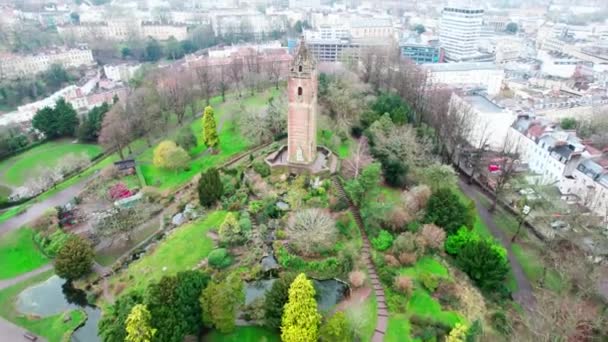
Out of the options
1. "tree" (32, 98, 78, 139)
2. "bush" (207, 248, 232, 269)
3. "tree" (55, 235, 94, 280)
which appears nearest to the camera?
"tree" (55, 235, 94, 280)

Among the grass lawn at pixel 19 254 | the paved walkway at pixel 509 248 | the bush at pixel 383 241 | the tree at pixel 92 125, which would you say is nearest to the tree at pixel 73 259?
the grass lawn at pixel 19 254

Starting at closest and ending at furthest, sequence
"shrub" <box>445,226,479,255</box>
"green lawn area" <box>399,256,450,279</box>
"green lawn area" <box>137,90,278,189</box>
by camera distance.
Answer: "green lawn area" <box>399,256,450,279</box> < "shrub" <box>445,226,479,255</box> < "green lawn area" <box>137,90,278,189</box>

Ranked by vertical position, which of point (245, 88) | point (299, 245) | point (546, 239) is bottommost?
point (546, 239)

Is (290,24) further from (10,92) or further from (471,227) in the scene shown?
(471,227)

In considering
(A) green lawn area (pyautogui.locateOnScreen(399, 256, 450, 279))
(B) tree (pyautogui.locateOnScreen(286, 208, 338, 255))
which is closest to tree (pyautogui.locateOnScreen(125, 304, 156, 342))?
(B) tree (pyautogui.locateOnScreen(286, 208, 338, 255))

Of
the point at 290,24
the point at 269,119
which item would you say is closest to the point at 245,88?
the point at 269,119

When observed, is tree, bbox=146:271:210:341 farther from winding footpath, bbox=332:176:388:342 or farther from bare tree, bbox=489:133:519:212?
bare tree, bbox=489:133:519:212
